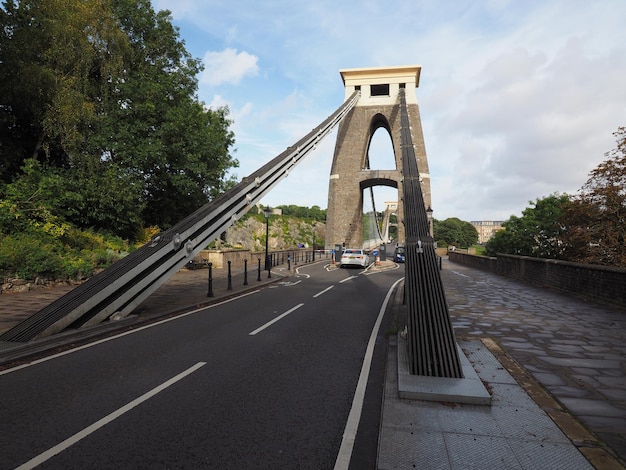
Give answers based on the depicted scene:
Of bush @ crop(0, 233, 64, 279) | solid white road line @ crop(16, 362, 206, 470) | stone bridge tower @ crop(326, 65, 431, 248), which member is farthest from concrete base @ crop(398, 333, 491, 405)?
stone bridge tower @ crop(326, 65, 431, 248)

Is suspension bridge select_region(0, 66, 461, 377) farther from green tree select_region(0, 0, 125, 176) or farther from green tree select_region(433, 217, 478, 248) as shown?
green tree select_region(433, 217, 478, 248)

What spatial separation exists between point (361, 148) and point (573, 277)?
47.7m

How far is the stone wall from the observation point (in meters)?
11.0

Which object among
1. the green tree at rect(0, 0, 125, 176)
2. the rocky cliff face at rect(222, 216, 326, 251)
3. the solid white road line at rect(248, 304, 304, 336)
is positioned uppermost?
the green tree at rect(0, 0, 125, 176)

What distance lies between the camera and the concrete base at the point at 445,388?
4.33m

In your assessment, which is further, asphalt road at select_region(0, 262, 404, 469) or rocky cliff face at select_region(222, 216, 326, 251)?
rocky cliff face at select_region(222, 216, 326, 251)

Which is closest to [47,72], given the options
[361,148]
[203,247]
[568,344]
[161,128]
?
[161,128]

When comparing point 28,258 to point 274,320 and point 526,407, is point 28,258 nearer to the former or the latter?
point 274,320

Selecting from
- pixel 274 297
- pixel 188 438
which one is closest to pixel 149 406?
pixel 188 438

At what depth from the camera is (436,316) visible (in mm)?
5797

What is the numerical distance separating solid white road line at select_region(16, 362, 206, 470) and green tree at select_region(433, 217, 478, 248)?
120 meters

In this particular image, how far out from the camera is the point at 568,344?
22.7 ft

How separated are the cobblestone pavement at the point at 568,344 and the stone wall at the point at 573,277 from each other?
0.51 meters

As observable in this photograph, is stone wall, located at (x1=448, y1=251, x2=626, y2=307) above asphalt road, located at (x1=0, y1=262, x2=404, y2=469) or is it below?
above
